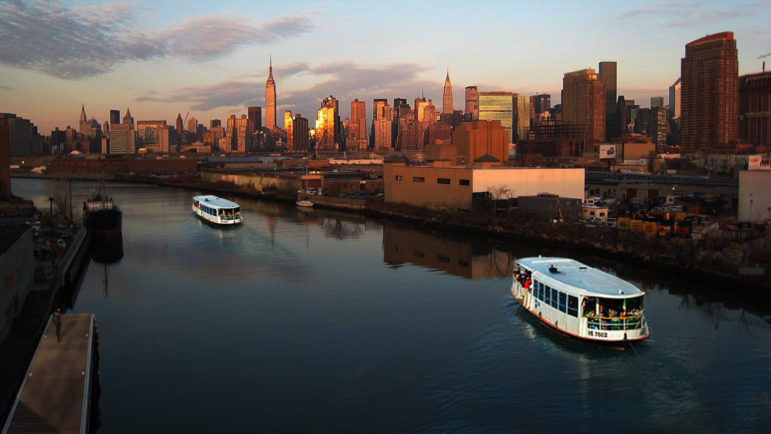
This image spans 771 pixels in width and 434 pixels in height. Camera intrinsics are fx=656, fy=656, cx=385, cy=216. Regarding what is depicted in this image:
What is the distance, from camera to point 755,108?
58969mm

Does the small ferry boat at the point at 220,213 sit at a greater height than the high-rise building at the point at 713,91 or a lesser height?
lesser

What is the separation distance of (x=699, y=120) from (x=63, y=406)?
62984 millimetres

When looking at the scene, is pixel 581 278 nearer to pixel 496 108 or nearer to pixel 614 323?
pixel 614 323

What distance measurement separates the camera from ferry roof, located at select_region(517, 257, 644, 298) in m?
7.36

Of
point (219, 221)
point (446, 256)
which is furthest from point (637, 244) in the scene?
point (219, 221)

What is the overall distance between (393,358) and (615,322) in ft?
8.28

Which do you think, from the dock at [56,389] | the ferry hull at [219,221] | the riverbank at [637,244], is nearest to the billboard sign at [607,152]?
the riverbank at [637,244]

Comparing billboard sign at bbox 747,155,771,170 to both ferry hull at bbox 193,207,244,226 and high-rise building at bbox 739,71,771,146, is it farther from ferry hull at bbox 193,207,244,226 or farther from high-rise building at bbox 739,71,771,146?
high-rise building at bbox 739,71,771,146

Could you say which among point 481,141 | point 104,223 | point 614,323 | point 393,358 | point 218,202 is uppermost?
point 481,141

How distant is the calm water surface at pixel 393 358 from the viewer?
5828mm

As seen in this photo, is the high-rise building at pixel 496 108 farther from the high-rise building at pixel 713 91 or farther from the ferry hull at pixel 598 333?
the ferry hull at pixel 598 333

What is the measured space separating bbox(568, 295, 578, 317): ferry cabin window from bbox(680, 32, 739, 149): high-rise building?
54.5m

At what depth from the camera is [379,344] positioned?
772cm

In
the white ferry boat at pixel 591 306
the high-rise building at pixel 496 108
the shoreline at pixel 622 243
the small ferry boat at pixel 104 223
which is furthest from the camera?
the high-rise building at pixel 496 108
